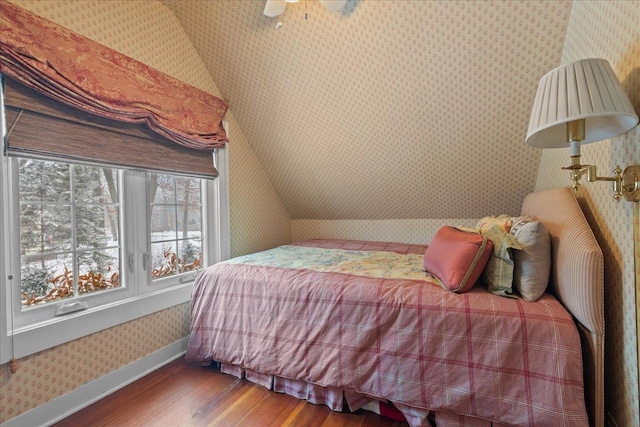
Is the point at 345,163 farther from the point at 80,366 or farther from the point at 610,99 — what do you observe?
the point at 80,366

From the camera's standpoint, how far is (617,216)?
1.11m

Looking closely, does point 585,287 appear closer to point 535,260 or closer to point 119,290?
point 535,260

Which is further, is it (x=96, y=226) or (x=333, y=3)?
(x=96, y=226)

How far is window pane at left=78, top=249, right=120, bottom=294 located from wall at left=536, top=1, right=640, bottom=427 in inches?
103

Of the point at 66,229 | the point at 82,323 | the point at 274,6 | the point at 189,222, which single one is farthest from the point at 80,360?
the point at 274,6

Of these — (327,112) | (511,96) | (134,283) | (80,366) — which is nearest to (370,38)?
(327,112)

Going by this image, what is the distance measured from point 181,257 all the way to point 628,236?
8.55 feet

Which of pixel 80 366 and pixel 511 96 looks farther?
pixel 511 96

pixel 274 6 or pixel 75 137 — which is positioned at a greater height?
pixel 274 6

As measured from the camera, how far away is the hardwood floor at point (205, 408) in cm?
153

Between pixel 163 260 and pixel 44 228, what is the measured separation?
76 cm

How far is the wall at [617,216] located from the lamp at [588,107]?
0.24ft

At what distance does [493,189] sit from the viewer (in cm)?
263

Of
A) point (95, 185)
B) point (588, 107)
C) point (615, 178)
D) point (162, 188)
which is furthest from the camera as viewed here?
point (162, 188)
